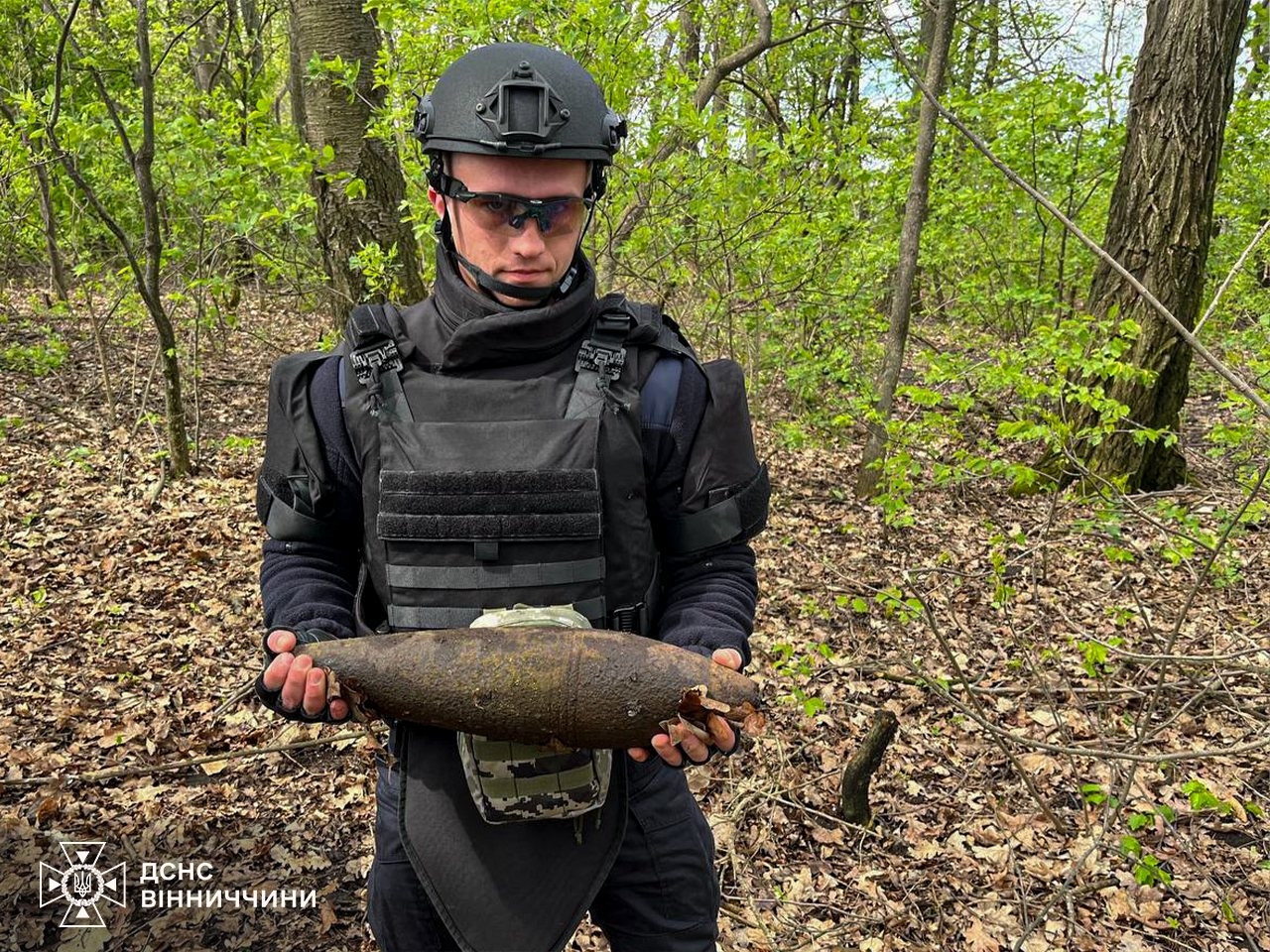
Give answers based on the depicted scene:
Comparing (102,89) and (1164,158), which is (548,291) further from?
(1164,158)

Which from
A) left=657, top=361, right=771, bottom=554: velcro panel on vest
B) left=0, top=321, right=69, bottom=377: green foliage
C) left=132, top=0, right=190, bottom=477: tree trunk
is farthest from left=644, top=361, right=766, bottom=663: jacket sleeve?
left=0, top=321, right=69, bottom=377: green foliage

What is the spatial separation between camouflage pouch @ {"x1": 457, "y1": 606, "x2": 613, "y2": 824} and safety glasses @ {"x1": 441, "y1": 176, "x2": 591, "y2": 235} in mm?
803

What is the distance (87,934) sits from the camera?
3008mm

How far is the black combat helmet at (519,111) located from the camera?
→ 5.47ft

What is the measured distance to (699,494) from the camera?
175 cm

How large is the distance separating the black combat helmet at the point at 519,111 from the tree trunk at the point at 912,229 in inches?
186

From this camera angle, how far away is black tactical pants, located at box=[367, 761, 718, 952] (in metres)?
1.78

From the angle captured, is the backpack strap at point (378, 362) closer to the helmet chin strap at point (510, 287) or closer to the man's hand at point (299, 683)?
the helmet chin strap at point (510, 287)

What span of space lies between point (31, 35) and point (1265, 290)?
41.9 feet

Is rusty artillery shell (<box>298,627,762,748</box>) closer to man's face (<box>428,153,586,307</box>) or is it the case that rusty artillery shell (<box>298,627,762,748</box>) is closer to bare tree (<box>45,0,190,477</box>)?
man's face (<box>428,153,586,307</box>)

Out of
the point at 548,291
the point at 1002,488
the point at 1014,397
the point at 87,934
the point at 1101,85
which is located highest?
the point at 1101,85

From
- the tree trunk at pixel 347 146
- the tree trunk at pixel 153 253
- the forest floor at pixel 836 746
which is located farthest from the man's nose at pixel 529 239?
the tree trunk at pixel 153 253

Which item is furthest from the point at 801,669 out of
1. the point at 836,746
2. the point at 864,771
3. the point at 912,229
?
the point at 912,229

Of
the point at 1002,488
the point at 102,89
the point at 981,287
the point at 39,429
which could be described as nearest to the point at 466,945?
the point at 102,89
